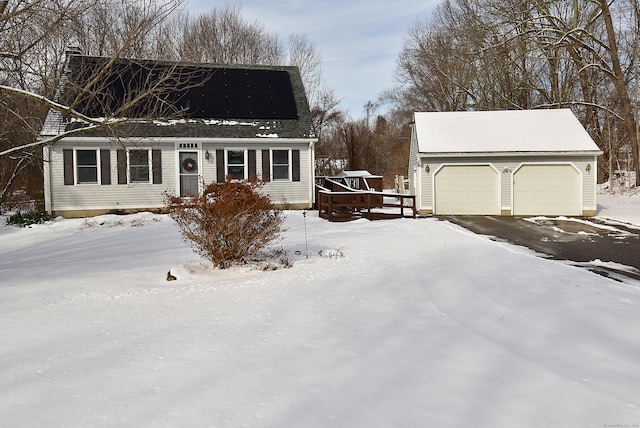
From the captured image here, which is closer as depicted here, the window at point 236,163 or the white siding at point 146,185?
the white siding at point 146,185

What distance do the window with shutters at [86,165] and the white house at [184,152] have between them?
0.10ft

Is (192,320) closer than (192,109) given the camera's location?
Yes

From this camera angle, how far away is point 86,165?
1638 cm

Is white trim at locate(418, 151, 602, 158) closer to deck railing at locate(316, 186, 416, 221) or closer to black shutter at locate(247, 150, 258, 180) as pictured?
deck railing at locate(316, 186, 416, 221)

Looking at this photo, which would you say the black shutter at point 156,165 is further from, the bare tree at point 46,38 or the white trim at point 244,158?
the bare tree at point 46,38

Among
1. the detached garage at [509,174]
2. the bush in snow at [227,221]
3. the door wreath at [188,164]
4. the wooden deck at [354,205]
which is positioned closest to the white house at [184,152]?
the door wreath at [188,164]

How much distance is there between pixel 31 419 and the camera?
272cm

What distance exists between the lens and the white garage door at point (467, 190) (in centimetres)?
1695

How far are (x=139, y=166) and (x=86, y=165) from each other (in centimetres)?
174

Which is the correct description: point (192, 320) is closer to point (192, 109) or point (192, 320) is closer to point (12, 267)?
point (12, 267)

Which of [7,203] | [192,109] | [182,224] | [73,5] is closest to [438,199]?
[192,109]

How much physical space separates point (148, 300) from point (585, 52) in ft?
97.8

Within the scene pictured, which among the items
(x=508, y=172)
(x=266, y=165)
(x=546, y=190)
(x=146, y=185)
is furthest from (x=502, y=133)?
(x=146, y=185)

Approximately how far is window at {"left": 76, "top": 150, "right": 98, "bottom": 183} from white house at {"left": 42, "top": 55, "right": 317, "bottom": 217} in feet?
0.10
